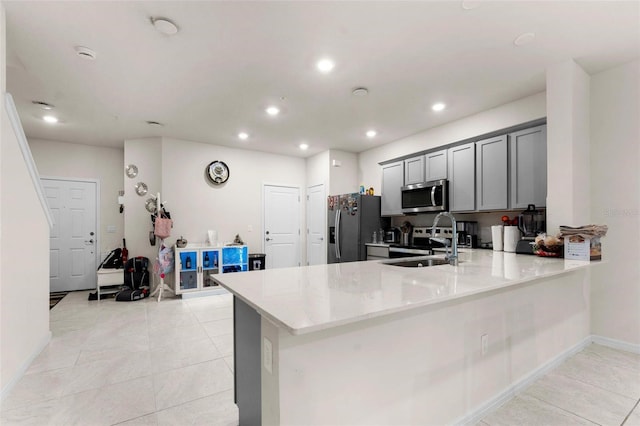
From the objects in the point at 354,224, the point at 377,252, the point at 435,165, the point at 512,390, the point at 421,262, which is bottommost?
the point at 512,390

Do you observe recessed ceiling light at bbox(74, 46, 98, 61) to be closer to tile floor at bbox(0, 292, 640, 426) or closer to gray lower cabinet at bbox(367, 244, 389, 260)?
tile floor at bbox(0, 292, 640, 426)

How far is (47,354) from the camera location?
2801 mm

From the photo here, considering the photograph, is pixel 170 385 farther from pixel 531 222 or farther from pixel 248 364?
pixel 531 222

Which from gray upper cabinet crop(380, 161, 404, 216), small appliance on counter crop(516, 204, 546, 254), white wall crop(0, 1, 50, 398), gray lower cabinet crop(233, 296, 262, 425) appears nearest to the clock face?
white wall crop(0, 1, 50, 398)

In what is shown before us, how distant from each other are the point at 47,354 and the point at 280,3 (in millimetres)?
3641

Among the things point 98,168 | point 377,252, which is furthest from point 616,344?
point 98,168

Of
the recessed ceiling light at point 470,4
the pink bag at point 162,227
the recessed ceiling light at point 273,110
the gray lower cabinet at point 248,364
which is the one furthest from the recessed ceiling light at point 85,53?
the recessed ceiling light at point 470,4

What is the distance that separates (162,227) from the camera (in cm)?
489

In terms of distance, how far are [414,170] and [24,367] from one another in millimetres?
4810

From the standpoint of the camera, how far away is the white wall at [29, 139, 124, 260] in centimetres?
545

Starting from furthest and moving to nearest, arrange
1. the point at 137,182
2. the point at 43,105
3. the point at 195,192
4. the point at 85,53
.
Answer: the point at 195,192 < the point at 137,182 < the point at 43,105 < the point at 85,53

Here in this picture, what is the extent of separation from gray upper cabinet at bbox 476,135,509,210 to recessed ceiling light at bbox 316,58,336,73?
2112 mm

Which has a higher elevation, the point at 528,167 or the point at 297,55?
the point at 297,55

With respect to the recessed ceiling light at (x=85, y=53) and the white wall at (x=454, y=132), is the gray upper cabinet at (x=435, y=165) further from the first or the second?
the recessed ceiling light at (x=85, y=53)
